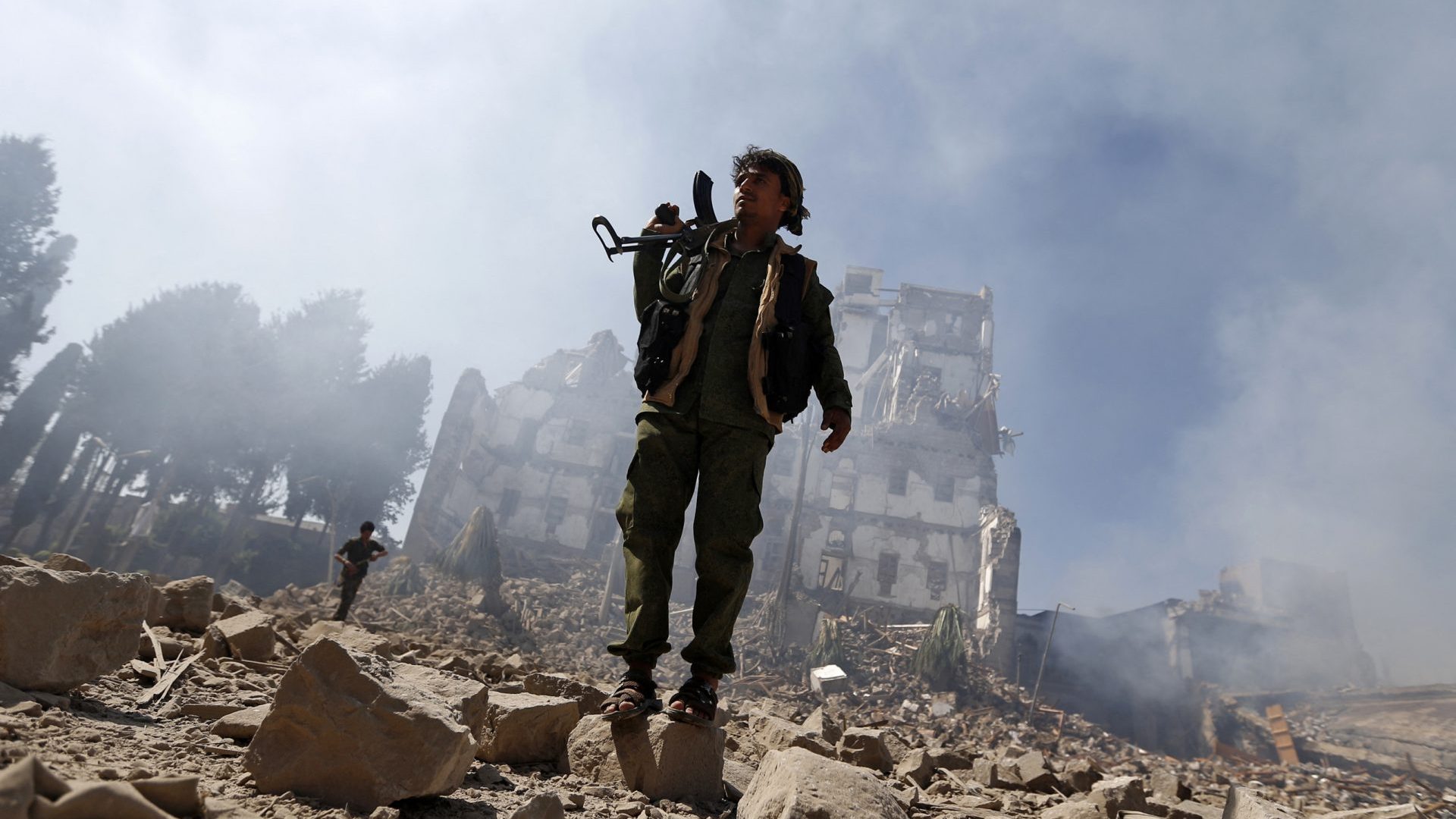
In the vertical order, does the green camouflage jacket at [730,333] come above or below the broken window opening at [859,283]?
below

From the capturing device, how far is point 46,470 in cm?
2323

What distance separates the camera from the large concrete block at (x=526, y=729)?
6.58ft

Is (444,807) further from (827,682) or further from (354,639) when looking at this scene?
(827,682)

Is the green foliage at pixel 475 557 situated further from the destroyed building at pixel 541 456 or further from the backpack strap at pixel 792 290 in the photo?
the backpack strap at pixel 792 290

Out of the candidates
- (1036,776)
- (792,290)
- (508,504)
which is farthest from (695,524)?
(508,504)

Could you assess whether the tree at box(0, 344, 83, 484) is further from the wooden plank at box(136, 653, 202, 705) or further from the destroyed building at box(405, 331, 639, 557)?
the wooden plank at box(136, 653, 202, 705)

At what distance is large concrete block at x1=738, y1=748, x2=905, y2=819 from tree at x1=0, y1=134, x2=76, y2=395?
3195 cm

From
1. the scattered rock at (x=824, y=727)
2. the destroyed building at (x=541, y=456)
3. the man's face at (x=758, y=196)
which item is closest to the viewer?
the man's face at (x=758, y=196)

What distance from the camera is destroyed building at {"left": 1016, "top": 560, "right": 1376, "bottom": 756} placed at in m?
18.9

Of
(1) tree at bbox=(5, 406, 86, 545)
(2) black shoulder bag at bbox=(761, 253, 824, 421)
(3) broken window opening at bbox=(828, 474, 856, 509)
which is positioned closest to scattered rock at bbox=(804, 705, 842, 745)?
(2) black shoulder bag at bbox=(761, 253, 824, 421)

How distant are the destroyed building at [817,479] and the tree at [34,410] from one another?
12347 mm

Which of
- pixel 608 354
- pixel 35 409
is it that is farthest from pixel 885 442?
pixel 35 409

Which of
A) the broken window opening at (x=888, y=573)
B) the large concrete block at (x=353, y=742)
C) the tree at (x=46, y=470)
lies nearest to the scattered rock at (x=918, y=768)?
the large concrete block at (x=353, y=742)

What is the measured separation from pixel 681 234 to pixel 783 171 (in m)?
0.48
